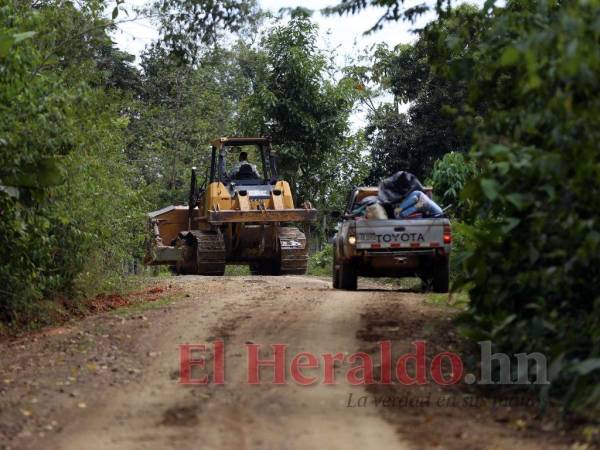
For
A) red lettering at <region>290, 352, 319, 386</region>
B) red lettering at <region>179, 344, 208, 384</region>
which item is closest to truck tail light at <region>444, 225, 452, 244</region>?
red lettering at <region>179, 344, 208, 384</region>

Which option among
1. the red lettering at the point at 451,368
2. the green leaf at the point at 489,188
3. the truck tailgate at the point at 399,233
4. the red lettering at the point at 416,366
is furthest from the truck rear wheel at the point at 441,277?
the green leaf at the point at 489,188

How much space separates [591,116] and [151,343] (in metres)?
6.24

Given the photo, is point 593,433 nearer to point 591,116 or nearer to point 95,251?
point 591,116

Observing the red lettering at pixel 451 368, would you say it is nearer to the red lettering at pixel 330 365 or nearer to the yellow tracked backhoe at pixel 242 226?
the red lettering at pixel 330 365

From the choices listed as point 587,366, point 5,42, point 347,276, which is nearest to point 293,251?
point 347,276

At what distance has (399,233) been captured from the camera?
19172 millimetres

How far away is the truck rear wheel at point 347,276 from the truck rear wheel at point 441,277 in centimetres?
142

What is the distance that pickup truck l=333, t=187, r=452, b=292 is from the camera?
1920 centimetres

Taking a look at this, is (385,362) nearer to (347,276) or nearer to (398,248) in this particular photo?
(398,248)

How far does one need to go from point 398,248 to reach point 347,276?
1.61 meters

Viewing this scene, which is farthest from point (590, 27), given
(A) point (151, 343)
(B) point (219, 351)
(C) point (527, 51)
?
(A) point (151, 343)

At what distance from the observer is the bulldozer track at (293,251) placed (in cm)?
2917

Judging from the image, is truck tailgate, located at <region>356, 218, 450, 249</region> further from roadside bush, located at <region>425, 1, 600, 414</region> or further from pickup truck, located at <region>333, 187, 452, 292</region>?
roadside bush, located at <region>425, 1, 600, 414</region>

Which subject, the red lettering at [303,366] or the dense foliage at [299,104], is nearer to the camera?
the red lettering at [303,366]
